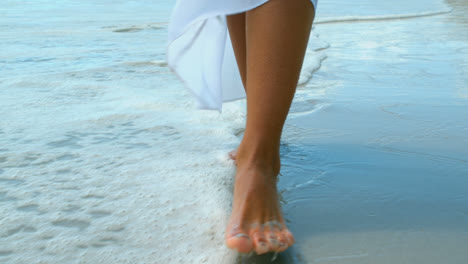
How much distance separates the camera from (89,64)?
10.1 feet

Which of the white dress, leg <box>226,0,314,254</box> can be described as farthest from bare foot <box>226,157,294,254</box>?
the white dress

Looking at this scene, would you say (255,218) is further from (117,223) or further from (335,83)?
(335,83)

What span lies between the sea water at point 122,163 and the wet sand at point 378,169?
0.05 ft

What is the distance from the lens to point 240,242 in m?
0.98

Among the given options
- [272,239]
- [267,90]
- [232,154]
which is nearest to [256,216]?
[272,239]

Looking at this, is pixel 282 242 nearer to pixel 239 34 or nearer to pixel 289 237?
pixel 289 237

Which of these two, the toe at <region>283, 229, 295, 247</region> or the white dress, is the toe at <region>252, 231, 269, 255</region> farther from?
the white dress

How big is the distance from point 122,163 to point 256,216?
548 mm

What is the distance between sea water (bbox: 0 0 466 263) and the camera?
1.03 meters

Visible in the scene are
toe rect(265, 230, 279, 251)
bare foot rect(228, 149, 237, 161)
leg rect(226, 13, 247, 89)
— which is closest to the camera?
toe rect(265, 230, 279, 251)

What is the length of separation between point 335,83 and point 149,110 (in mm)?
1072

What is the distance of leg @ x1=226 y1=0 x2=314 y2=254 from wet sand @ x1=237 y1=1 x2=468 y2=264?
78mm

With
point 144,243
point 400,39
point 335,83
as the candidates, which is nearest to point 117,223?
point 144,243

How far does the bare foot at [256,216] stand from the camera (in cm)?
98
